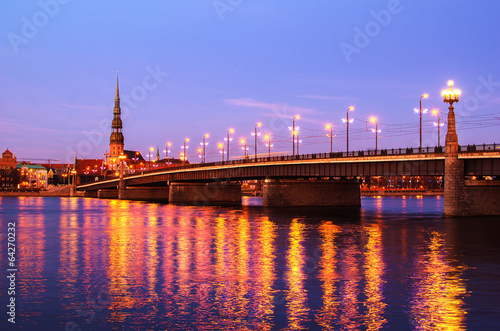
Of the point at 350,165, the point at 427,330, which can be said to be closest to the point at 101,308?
the point at 427,330

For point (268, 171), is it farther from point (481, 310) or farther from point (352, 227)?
point (481, 310)

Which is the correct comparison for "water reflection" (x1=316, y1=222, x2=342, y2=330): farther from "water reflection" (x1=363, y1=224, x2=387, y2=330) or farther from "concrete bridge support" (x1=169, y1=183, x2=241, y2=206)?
"concrete bridge support" (x1=169, y1=183, x2=241, y2=206)

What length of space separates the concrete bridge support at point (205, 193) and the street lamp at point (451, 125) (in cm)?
7400

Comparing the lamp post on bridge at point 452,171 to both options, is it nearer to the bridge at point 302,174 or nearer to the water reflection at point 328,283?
the bridge at point 302,174

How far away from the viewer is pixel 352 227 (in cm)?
6406

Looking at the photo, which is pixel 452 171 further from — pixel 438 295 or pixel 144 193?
pixel 144 193

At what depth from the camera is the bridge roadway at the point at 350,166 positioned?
2633 inches

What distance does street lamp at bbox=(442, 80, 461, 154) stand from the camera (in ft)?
221

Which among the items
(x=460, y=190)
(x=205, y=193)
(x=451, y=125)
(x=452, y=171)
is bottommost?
(x=205, y=193)

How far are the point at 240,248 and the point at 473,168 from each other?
3497cm

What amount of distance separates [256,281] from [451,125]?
45932mm

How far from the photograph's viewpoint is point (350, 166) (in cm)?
8819

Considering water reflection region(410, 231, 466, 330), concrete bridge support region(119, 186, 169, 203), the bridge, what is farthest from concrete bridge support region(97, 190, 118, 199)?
water reflection region(410, 231, 466, 330)

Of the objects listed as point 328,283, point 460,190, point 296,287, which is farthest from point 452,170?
point 296,287
